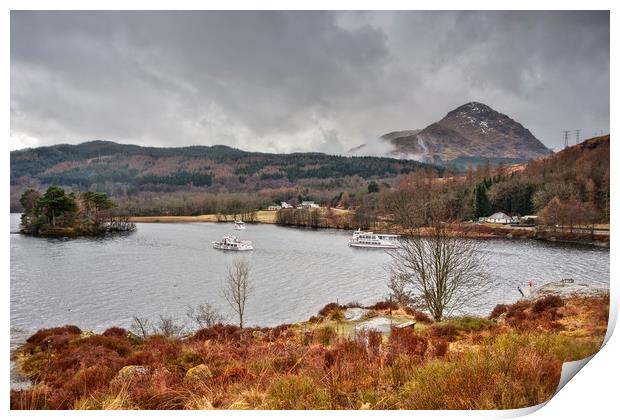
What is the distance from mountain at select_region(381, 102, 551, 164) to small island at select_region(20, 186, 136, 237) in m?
5.31

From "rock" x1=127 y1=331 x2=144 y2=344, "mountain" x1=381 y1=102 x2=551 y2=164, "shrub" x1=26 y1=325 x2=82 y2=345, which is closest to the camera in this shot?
"mountain" x1=381 y1=102 x2=551 y2=164

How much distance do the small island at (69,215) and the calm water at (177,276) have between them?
33cm

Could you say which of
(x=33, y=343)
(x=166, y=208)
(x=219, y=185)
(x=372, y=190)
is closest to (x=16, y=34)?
(x=166, y=208)

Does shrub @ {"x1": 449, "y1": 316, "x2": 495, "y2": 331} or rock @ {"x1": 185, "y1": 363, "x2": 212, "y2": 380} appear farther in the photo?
shrub @ {"x1": 449, "y1": 316, "x2": 495, "y2": 331}

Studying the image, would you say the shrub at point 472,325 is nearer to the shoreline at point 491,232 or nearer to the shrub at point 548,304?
the shrub at point 548,304

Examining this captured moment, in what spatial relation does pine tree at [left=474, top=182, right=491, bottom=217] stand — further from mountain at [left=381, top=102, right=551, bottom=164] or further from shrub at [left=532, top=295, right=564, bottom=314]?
shrub at [left=532, top=295, right=564, bottom=314]

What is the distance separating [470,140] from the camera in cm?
697

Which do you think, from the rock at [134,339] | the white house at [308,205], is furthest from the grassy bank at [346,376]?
the white house at [308,205]

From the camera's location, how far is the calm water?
857cm

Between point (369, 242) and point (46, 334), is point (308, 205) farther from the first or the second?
point (46, 334)

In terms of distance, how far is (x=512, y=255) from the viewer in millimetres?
15469

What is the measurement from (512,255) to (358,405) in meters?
15.0

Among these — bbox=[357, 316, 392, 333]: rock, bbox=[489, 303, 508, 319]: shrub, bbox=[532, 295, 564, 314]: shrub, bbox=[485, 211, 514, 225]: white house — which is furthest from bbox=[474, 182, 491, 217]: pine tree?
bbox=[357, 316, 392, 333]: rock

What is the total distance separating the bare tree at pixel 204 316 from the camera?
29.5 feet
